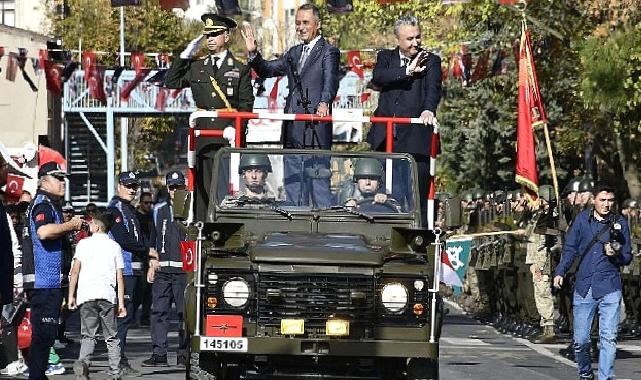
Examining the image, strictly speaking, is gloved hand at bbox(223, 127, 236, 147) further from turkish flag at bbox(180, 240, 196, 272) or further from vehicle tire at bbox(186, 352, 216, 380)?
vehicle tire at bbox(186, 352, 216, 380)

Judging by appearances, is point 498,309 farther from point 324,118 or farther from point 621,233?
point 324,118

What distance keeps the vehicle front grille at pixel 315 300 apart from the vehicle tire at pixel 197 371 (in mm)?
699

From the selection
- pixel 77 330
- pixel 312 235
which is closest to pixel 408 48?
pixel 312 235

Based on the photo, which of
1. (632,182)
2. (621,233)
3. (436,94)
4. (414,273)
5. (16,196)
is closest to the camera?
(414,273)

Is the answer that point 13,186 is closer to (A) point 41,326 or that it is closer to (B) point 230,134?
(A) point 41,326

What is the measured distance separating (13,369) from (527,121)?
11.6 meters

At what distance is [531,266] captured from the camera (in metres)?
27.0

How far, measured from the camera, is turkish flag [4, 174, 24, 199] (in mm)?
23025

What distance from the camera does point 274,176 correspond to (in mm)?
14742

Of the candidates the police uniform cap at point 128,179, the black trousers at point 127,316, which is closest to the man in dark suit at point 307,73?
the police uniform cap at point 128,179

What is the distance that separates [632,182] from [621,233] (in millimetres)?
22320

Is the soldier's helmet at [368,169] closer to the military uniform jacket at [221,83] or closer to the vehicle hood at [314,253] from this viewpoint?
the vehicle hood at [314,253]

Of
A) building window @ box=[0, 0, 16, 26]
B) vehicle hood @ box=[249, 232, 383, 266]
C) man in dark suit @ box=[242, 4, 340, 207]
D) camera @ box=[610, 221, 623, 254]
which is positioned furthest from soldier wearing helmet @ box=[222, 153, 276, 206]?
building window @ box=[0, 0, 16, 26]

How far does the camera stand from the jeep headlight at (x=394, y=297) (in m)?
Result: 13.4
